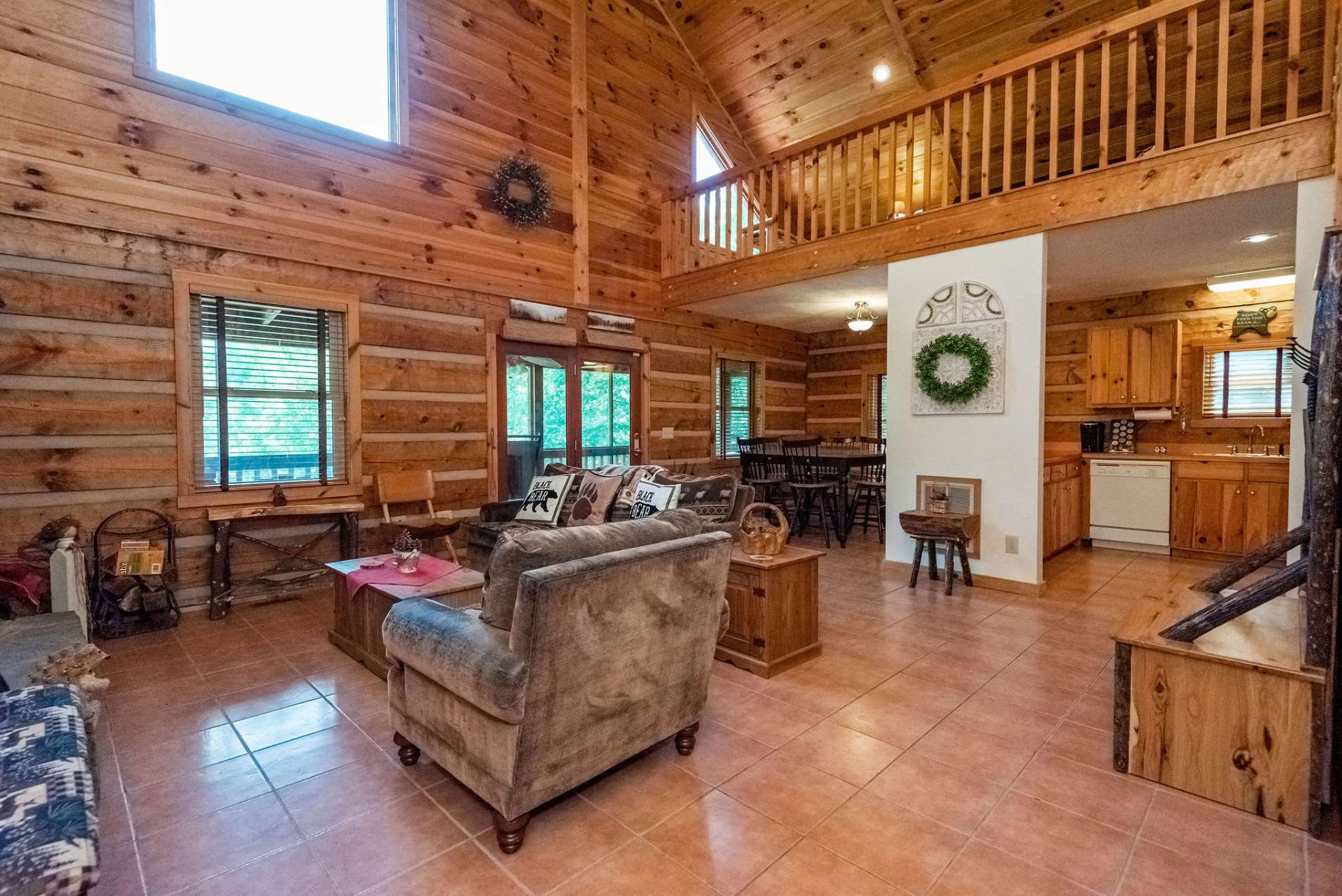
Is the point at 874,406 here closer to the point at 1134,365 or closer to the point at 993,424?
the point at 1134,365

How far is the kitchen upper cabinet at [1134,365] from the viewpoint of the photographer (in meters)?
5.85

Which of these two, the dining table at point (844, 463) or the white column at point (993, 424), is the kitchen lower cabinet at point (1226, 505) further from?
the dining table at point (844, 463)

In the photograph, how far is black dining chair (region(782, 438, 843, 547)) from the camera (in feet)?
20.3

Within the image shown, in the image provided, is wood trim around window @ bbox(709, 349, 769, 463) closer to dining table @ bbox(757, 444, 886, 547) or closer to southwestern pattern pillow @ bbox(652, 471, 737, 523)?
dining table @ bbox(757, 444, 886, 547)

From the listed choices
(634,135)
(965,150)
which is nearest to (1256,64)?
(965,150)

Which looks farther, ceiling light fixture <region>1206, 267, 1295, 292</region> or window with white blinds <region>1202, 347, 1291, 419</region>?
window with white blinds <region>1202, 347, 1291, 419</region>

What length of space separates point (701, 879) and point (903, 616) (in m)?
2.65

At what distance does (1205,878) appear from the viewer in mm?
1657

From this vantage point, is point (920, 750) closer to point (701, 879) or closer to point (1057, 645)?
point (701, 879)

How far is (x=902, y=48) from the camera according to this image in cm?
636

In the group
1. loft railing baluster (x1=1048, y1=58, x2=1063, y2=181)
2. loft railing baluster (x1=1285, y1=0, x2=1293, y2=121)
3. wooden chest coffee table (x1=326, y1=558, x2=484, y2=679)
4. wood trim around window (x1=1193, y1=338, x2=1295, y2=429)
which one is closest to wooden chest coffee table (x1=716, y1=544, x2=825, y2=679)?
wooden chest coffee table (x1=326, y1=558, x2=484, y2=679)

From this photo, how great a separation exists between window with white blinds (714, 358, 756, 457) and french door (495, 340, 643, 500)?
4.64 ft

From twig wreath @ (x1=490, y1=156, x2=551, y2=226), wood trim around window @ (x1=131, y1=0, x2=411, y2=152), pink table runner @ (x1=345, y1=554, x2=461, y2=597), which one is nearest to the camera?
pink table runner @ (x1=345, y1=554, x2=461, y2=597)

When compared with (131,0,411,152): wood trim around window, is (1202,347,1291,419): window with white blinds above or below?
below
